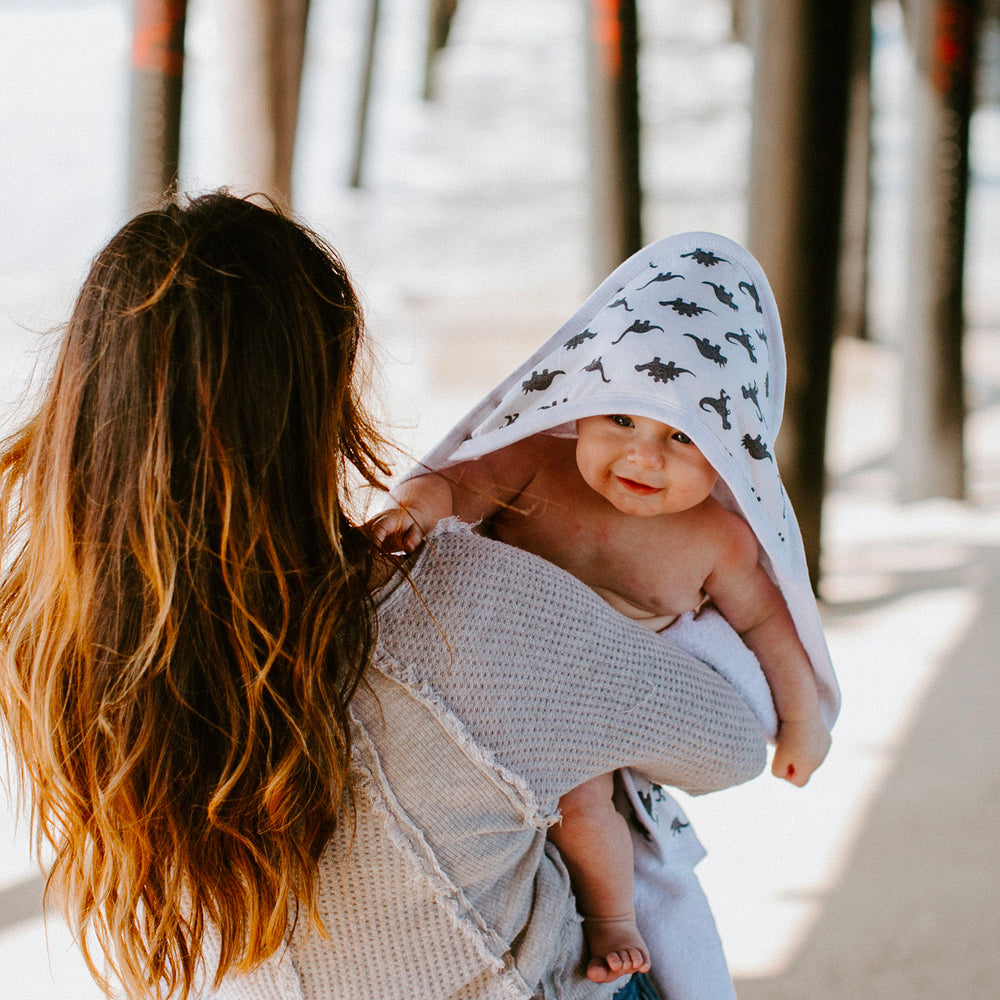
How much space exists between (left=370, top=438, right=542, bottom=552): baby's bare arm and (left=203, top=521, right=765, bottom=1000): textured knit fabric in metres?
0.12

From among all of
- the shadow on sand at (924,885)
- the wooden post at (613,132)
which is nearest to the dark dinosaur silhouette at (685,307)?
the shadow on sand at (924,885)

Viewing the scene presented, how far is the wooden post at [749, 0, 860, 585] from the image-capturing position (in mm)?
3311

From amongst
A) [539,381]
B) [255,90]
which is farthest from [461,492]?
[255,90]

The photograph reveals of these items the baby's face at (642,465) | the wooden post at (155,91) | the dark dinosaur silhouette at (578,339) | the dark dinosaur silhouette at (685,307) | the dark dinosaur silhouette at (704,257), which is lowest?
the baby's face at (642,465)

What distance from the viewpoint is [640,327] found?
114 cm

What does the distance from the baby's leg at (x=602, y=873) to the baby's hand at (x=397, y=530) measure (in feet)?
0.91

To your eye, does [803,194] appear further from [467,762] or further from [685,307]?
[467,762]

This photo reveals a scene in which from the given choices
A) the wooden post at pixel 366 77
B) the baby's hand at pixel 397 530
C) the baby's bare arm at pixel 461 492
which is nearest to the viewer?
the baby's hand at pixel 397 530

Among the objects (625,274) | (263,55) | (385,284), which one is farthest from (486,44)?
(625,274)

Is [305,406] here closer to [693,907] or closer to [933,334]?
[693,907]

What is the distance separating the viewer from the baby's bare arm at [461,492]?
1.07 metres

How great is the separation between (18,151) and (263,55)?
29.7ft

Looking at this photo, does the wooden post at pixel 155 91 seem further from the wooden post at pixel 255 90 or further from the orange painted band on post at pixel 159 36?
the wooden post at pixel 255 90

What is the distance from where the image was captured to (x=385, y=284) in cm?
910
